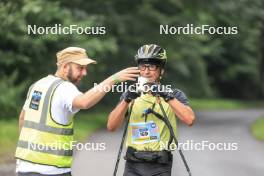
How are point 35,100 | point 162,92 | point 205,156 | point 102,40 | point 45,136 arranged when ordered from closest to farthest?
point 45,136 < point 35,100 < point 162,92 < point 205,156 < point 102,40

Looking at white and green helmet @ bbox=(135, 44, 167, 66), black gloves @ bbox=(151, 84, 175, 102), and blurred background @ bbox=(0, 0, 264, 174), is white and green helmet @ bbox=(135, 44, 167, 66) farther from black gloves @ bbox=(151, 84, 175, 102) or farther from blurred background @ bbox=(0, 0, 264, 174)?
blurred background @ bbox=(0, 0, 264, 174)

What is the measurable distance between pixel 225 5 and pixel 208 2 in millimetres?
720

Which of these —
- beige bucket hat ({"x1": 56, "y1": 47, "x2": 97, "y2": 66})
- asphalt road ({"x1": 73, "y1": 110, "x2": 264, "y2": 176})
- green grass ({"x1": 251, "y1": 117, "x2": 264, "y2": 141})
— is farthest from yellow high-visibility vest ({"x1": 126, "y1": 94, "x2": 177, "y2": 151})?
green grass ({"x1": 251, "y1": 117, "x2": 264, "y2": 141})

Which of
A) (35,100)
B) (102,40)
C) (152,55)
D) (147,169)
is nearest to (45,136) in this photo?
(35,100)

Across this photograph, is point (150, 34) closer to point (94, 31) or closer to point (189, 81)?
point (94, 31)

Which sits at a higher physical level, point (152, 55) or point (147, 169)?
point (152, 55)

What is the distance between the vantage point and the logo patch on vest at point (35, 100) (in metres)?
5.79

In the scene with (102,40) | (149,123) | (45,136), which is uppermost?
(102,40)

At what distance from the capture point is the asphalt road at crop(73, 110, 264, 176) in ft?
47.6

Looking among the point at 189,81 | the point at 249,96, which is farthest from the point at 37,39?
→ the point at 249,96

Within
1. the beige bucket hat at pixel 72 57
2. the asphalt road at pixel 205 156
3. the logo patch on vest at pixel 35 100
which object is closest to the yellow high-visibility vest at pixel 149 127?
the beige bucket hat at pixel 72 57

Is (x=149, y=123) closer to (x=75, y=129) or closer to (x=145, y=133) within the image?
(x=145, y=133)

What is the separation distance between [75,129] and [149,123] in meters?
16.5

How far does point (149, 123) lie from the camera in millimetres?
6164
